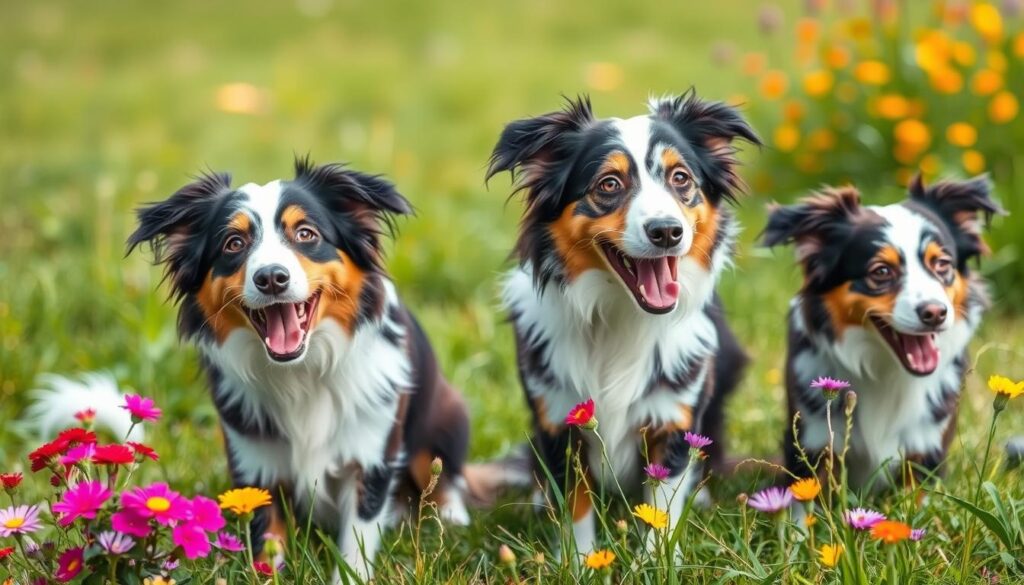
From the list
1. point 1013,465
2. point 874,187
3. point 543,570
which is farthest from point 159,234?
point 874,187

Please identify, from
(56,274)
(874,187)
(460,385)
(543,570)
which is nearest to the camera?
(543,570)

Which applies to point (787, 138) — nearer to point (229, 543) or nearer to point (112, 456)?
point (229, 543)

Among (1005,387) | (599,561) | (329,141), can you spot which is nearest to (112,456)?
(599,561)

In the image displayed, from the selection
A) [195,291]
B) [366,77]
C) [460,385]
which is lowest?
[460,385]

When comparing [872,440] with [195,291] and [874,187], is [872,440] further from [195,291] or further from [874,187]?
[874,187]

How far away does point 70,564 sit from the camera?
264 cm

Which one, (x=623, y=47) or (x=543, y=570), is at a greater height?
(x=623, y=47)

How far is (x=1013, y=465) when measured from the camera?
3.59 meters

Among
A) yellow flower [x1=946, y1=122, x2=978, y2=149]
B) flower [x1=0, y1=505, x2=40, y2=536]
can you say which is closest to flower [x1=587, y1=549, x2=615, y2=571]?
flower [x1=0, y1=505, x2=40, y2=536]

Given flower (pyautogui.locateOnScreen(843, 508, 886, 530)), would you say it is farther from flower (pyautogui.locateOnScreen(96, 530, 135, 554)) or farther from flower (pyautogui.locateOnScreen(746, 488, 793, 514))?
flower (pyautogui.locateOnScreen(96, 530, 135, 554))

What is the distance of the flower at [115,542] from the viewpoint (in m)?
2.59

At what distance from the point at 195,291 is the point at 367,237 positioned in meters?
0.51

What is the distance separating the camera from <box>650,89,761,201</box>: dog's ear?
3.35m

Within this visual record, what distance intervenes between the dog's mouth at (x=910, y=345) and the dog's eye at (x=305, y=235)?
1.61 metres
